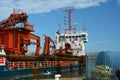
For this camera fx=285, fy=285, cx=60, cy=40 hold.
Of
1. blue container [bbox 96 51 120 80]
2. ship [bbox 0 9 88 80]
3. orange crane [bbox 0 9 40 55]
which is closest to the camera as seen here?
blue container [bbox 96 51 120 80]

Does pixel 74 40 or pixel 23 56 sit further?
pixel 74 40

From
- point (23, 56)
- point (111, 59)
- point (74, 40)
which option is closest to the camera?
point (111, 59)

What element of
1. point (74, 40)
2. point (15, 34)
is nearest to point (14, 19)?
point (15, 34)

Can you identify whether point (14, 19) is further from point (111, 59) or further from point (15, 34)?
point (111, 59)

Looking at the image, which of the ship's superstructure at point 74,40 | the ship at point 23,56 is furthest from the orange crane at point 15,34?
the ship's superstructure at point 74,40

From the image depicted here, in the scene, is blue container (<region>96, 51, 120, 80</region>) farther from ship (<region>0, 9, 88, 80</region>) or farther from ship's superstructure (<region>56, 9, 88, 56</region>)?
ship's superstructure (<region>56, 9, 88, 56</region>)

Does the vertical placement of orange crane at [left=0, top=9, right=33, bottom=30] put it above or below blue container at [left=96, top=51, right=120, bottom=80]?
above

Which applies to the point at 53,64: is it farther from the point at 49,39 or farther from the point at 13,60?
the point at 13,60

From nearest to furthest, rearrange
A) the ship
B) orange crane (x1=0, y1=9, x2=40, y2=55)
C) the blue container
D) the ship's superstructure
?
the blue container < the ship < orange crane (x1=0, y1=9, x2=40, y2=55) < the ship's superstructure

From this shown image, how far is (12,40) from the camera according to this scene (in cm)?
3381

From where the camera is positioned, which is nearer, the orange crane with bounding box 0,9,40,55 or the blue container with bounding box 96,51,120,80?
the blue container with bounding box 96,51,120,80

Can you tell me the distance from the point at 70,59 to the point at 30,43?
10.0 meters

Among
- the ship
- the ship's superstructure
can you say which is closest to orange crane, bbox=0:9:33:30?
the ship

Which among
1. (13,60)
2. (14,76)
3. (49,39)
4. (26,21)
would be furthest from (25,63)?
(49,39)
